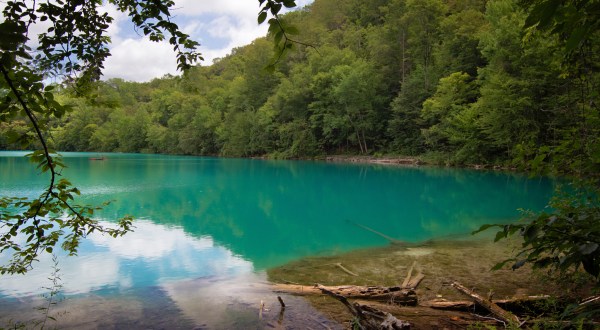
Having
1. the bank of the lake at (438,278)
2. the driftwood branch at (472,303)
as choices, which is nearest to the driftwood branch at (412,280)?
the bank of the lake at (438,278)

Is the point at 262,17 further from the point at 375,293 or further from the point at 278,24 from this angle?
the point at 375,293

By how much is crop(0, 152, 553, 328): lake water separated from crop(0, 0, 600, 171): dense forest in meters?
3.33

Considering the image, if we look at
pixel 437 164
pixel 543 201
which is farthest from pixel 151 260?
pixel 437 164

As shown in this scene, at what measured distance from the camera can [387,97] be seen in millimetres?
43344

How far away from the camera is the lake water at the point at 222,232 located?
6.16 metres

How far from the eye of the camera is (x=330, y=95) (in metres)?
45.8

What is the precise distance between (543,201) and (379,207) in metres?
7.38

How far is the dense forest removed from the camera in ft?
81.2

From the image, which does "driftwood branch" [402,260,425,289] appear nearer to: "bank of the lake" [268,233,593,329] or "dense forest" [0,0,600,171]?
"bank of the lake" [268,233,593,329]

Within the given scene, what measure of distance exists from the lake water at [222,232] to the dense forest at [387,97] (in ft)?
10.9

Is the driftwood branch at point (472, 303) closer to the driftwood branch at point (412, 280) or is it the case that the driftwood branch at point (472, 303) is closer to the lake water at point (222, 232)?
the driftwood branch at point (412, 280)

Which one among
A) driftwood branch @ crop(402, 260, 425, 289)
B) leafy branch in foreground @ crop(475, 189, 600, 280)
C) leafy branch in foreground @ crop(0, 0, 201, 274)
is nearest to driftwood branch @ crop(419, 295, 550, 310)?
driftwood branch @ crop(402, 260, 425, 289)

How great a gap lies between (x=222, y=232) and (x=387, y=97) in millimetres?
35137

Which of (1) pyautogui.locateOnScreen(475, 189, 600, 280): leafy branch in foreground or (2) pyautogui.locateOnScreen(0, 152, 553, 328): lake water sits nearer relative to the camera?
(1) pyautogui.locateOnScreen(475, 189, 600, 280): leafy branch in foreground
